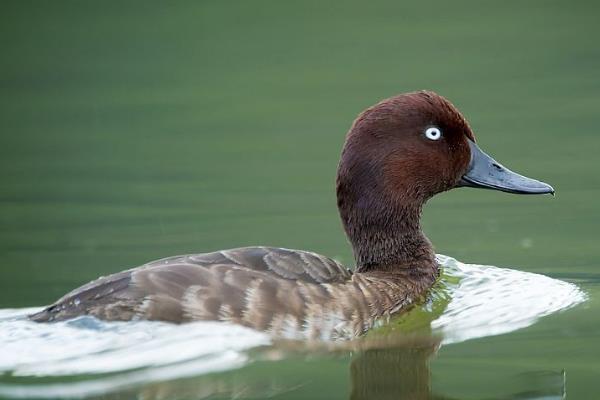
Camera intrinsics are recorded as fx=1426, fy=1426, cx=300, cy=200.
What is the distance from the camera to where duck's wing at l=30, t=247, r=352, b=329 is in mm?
7289

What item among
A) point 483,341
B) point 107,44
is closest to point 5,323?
point 483,341

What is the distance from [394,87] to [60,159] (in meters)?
3.68

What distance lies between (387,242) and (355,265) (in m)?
0.41

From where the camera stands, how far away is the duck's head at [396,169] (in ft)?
28.5

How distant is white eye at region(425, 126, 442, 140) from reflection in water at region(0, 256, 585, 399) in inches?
47.7

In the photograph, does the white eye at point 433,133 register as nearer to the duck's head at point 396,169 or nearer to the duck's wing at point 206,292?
the duck's head at point 396,169

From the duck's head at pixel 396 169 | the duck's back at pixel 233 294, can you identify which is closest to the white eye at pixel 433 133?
the duck's head at pixel 396 169

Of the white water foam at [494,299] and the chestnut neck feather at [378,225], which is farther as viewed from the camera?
the chestnut neck feather at [378,225]

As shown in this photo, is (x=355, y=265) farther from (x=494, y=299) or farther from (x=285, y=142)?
(x=285, y=142)

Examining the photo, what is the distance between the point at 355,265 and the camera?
915cm

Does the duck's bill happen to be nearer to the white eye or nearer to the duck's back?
the white eye

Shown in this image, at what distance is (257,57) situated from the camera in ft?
56.5

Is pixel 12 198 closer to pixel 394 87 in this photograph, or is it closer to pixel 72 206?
pixel 72 206

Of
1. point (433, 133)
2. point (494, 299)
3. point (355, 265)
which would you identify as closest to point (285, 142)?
point (355, 265)
